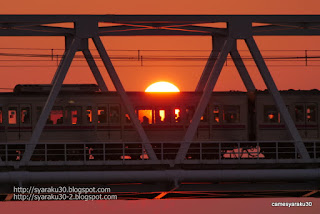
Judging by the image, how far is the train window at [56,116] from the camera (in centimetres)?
4641

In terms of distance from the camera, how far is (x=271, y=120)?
47625 mm

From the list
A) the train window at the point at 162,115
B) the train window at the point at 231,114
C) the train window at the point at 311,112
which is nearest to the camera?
the train window at the point at 162,115

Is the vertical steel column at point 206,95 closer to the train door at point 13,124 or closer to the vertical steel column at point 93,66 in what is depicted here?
the vertical steel column at point 93,66

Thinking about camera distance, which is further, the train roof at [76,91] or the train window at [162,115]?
the train window at [162,115]

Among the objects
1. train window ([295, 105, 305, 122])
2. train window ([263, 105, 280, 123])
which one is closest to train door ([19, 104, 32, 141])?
train window ([263, 105, 280, 123])

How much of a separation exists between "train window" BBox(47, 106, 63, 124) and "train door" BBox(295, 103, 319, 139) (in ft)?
40.9

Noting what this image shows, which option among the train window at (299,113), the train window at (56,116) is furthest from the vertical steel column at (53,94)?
the train window at (299,113)

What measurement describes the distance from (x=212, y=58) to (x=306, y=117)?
5.95 m

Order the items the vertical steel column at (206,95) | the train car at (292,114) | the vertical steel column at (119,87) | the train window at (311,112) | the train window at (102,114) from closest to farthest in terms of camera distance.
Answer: the vertical steel column at (119,87) < the vertical steel column at (206,95) < the train window at (102,114) < the train car at (292,114) < the train window at (311,112)

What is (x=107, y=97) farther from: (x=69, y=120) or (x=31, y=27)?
(x=31, y=27)

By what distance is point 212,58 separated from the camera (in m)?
47.1

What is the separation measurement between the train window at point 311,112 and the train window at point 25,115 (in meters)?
14.7

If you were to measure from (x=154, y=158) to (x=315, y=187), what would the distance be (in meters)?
7.54

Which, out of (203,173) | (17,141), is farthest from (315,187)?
(17,141)
